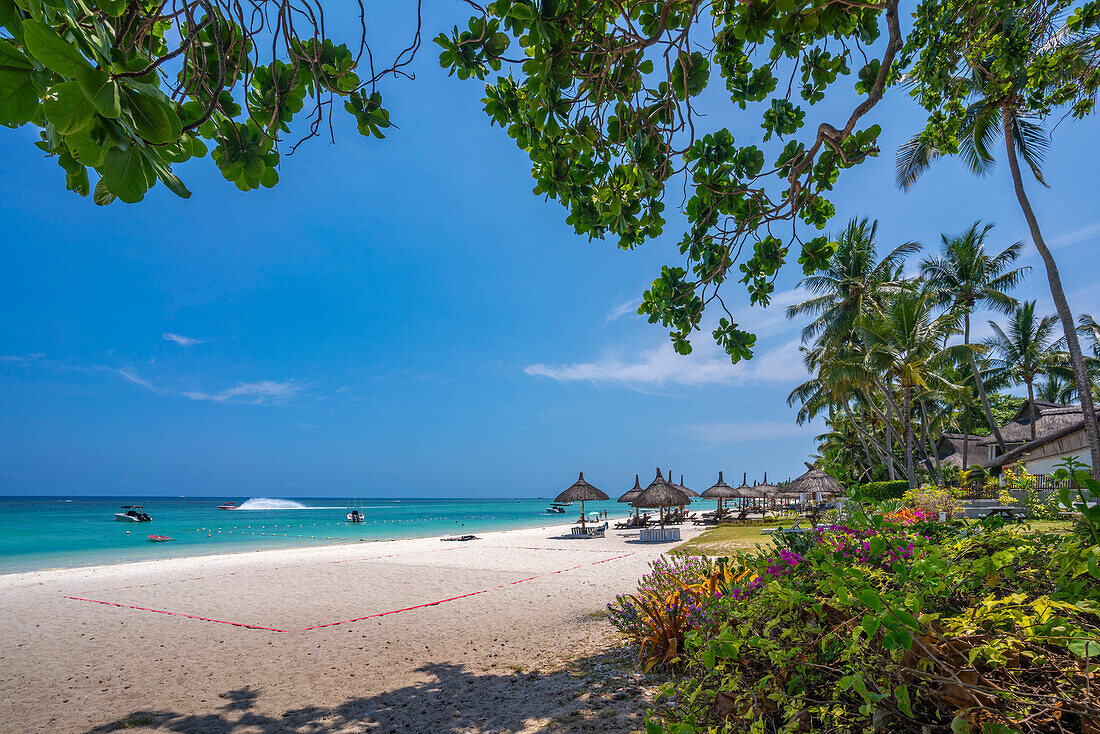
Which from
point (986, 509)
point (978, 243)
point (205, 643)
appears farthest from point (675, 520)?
point (205, 643)

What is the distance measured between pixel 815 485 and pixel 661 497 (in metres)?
8.91

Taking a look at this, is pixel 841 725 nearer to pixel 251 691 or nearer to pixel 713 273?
pixel 713 273

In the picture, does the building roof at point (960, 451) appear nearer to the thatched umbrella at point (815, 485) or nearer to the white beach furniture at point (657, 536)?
the thatched umbrella at point (815, 485)

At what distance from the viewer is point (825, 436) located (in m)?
43.5

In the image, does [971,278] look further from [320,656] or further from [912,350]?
[320,656]

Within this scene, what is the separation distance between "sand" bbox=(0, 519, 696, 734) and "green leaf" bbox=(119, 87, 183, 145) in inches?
154

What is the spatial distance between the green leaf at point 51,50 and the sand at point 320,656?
406cm

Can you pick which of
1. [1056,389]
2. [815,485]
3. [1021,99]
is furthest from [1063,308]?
[1056,389]

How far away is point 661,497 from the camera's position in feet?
71.7

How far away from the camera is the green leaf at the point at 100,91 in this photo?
2.96 ft

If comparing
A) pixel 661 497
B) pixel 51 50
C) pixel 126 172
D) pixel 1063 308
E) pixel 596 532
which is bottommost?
pixel 596 532

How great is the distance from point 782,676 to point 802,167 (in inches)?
128

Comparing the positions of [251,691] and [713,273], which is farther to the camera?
[251,691]

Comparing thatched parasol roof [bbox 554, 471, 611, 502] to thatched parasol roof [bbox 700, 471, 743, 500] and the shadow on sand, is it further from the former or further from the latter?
the shadow on sand
